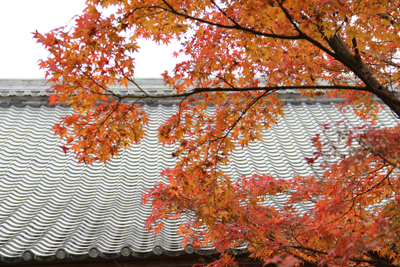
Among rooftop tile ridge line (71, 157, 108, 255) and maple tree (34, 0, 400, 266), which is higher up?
maple tree (34, 0, 400, 266)

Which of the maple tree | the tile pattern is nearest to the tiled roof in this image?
the tile pattern

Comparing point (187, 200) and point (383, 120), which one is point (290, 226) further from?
point (383, 120)

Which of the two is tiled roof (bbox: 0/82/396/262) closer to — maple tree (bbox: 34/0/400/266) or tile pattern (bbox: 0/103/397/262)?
tile pattern (bbox: 0/103/397/262)

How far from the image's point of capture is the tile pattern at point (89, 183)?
4.73 m

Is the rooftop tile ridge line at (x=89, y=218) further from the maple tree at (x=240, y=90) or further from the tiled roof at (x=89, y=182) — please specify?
the maple tree at (x=240, y=90)

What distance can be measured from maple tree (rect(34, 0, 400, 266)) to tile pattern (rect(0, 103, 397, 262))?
1.06m

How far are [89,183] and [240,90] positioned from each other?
185 inches

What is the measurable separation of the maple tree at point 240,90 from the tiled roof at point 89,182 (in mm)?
1018

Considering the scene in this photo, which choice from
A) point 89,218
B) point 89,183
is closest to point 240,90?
point 89,218

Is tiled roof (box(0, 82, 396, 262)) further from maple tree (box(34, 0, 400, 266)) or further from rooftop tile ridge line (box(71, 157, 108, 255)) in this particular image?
maple tree (box(34, 0, 400, 266))

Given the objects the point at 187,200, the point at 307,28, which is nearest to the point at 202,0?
the point at 307,28

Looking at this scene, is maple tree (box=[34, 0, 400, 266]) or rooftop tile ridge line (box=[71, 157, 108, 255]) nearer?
maple tree (box=[34, 0, 400, 266])

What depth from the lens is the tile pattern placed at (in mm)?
4732

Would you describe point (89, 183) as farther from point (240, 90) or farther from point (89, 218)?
point (240, 90)
